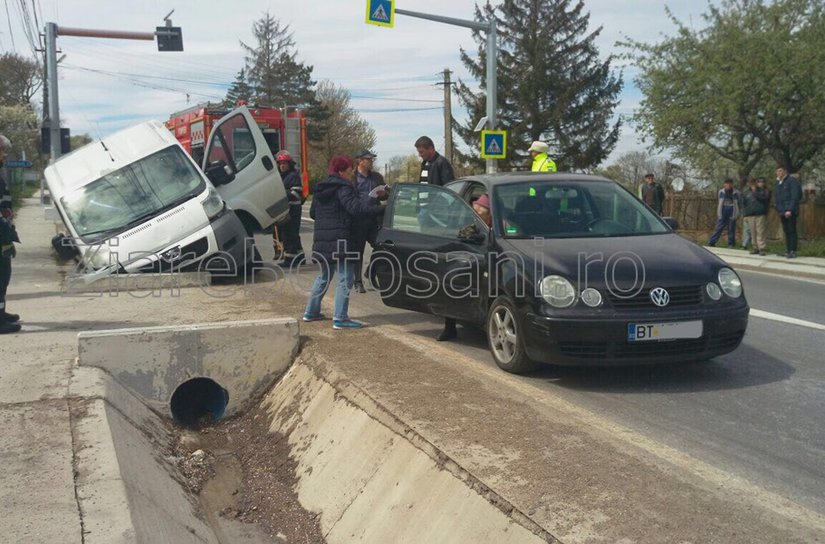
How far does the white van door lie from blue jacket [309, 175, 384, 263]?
15.1ft

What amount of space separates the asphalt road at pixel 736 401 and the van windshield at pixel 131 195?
426 cm

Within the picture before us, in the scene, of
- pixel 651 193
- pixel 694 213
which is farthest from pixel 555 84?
pixel 651 193

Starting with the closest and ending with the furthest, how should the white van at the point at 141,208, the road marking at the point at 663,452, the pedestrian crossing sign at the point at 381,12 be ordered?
the road marking at the point at 663,452 < the white van at the point at 141,208 < the pedestrian crossing sign at the point at 381,12

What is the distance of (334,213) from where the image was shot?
7656 millimetres

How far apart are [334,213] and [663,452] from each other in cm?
416

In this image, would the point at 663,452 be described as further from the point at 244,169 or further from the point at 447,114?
the point at 447,114

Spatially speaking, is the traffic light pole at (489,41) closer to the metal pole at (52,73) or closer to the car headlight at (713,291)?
the metal pole at (52,73)

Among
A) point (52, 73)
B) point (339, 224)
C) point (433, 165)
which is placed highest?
Result: point (52, 73)

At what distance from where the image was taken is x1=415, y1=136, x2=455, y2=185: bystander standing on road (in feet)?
32.1

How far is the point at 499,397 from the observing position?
210 inches

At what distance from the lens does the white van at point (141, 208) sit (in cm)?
1047

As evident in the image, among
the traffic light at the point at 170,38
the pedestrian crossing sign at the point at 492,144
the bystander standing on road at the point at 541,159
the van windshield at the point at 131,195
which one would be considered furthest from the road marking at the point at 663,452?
the traffic light at the point at 170,38

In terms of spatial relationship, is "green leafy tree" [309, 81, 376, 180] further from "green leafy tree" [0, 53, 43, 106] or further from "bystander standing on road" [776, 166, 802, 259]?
"bystander standing on road" [776, 166, 802, 259]

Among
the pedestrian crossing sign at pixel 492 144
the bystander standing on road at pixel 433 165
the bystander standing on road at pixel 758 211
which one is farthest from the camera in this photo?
the pedestrian crossing sign at pixel 492 144
